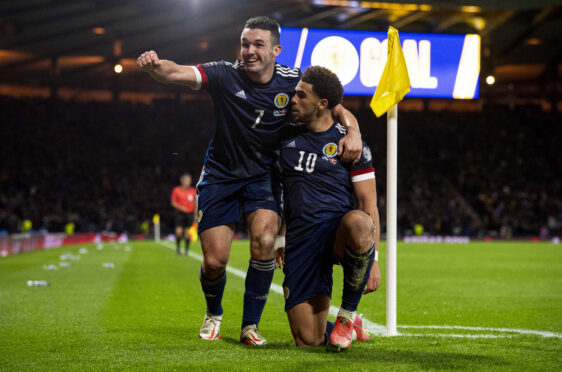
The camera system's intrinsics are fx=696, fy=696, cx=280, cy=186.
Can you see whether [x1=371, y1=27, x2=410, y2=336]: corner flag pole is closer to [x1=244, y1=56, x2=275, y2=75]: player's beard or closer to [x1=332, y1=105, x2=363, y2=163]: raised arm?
[x1=332, y1=105, x2=363, y2=163]: raised arm

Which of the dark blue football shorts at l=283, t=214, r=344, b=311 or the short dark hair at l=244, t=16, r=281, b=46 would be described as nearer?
the dark blue football shorts at l=283, t=214, r=344, b=311

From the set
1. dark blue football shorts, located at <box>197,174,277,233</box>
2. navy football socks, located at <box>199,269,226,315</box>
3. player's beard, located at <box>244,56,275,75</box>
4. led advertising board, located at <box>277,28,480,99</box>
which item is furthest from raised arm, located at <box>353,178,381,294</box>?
led advertising board, located at <box>277,28,480,99</box>

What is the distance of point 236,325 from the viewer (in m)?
6.11

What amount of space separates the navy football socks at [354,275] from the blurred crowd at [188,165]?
25118mm

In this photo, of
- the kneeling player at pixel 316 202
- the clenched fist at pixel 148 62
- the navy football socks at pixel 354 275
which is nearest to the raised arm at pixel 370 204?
the kneeling player at pixel 316 202

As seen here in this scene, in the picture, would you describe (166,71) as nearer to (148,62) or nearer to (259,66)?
(148,62)

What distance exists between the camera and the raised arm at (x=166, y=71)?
4.38 meters

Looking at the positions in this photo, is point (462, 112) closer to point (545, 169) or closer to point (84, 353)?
point (545, 169)

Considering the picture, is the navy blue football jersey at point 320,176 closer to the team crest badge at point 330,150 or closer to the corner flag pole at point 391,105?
the team crest badge at point 330,150

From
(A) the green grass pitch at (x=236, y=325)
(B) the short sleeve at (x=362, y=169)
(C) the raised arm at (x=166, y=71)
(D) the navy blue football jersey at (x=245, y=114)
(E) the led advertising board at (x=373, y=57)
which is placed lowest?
(A) the green grass pitch at (x=236, y=325)

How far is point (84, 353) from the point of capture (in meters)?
4.44

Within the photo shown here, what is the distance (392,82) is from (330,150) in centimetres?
88

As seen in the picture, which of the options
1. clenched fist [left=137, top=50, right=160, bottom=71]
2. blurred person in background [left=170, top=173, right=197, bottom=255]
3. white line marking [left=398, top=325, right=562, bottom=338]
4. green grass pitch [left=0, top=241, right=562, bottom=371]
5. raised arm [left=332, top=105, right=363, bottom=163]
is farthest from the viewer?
blurred person in background [left=170, top=173, right=197, bottom=255]

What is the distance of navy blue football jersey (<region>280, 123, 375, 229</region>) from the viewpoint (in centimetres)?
467
